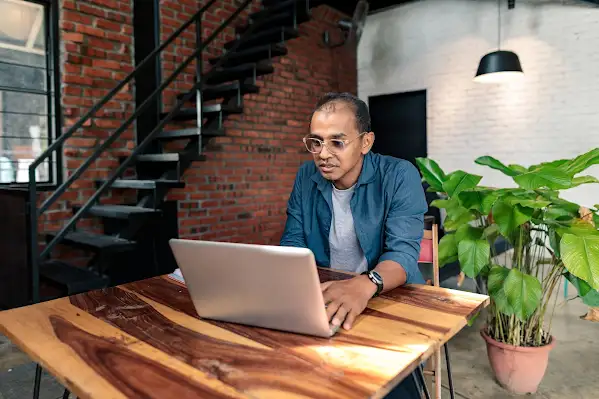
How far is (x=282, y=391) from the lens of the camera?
644mm

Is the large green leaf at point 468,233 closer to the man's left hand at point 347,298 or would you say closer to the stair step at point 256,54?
the man's left hand at point 347,298

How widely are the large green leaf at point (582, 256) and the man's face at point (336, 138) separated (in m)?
0.81

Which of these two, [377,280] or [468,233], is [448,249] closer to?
[468,233]

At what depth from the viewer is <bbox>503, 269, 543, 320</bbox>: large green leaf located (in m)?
1.68

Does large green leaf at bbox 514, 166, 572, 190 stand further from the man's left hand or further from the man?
the man's left hand

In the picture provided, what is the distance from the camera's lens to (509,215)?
1.66m

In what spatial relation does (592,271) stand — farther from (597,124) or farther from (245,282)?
(597,124)

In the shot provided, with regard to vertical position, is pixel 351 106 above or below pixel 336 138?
above

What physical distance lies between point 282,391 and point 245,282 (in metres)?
0.25

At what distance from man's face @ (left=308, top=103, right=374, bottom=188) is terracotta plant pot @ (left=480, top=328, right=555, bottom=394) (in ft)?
4.02

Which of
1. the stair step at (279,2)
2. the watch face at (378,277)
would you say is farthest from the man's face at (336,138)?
the stair step at (279,2)

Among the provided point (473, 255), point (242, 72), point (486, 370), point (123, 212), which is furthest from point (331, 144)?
point (242, 72)

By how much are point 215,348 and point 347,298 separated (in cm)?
30

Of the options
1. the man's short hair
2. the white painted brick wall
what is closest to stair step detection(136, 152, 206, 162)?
the man's short hair
